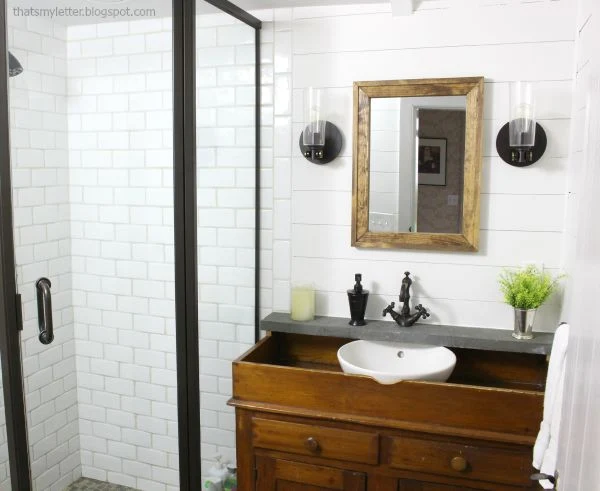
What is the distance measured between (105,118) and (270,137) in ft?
2.82

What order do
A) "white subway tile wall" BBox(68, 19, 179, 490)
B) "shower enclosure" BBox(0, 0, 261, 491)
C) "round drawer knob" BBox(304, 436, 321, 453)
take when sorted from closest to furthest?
"shower enclosure" BBox(0, 0, 261, 491)
"white subway tile wall" BBox(68, 19, 179, 490)
"round drawer knob" BBox(304, 436, 321, 453)

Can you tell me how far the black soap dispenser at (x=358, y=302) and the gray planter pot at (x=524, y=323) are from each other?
0.62 metres

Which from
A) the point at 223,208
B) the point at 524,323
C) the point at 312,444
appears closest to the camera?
the point at 312,444

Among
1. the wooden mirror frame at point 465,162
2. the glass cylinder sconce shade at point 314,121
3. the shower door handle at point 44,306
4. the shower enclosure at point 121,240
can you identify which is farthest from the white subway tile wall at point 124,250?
the wooden mirror frame at point 465,162

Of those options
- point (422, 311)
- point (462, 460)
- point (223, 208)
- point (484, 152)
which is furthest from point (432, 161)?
point (462, 460)

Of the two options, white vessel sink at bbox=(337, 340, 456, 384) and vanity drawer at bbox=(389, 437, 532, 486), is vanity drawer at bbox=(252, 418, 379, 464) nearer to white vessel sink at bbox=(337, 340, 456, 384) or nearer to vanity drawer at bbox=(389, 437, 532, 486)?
vanity drawer at bbox=(389, 437, 532, 486)

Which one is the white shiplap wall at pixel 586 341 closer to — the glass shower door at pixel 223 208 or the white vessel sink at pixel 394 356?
the white vessel sink at pixel 394 356

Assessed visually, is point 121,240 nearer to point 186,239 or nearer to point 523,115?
point 186,239

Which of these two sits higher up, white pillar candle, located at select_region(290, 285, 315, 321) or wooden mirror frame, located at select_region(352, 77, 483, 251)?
wooden mirror frame, located at select_region(352, 77, 483, 251)

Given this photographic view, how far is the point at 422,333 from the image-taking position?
2.40m

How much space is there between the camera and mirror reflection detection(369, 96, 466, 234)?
241cm

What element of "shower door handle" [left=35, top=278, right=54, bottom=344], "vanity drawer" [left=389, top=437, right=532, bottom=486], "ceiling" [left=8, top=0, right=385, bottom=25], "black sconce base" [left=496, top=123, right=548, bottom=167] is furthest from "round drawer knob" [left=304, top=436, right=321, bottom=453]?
"ceiling" [left=8, top=0, right=385, bottom=25]

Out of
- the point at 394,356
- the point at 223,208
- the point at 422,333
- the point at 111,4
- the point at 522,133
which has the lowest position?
the point at 394,356

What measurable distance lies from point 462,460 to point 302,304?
921 mm
